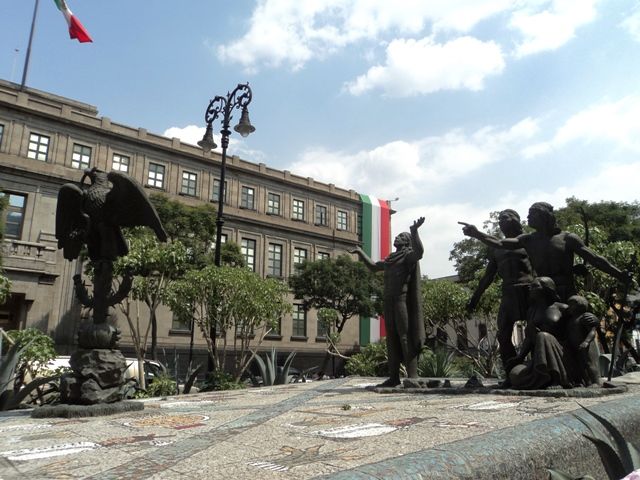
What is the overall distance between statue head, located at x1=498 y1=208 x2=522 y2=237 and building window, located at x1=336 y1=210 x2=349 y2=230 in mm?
33787

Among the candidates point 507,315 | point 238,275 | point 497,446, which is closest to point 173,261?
point 238,275

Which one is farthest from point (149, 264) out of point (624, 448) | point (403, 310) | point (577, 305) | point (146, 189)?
point (146, 189)

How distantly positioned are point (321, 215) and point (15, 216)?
70.8 feet

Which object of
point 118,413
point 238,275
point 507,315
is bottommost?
point 118,413

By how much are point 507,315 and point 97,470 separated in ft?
19.0

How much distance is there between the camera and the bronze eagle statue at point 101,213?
5805 mm

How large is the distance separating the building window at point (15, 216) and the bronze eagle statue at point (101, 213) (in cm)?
2334

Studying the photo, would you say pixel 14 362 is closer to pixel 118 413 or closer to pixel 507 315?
pixel 118 413

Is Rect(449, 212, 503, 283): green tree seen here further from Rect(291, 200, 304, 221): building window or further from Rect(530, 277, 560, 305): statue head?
Rect(530, 277, 560, 305): statue head

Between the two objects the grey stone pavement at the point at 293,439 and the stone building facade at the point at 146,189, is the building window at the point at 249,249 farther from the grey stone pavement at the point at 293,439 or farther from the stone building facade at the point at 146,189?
the grey stone pavement at the point at 293,439

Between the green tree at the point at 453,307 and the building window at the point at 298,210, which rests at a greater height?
the building window at the point at 298,210

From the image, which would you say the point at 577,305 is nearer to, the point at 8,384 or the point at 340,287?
the point at 8,384

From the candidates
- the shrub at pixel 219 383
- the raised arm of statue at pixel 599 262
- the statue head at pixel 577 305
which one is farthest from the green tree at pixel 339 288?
the statue head at pixel 577 305

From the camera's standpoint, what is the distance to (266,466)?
8.75 feet
